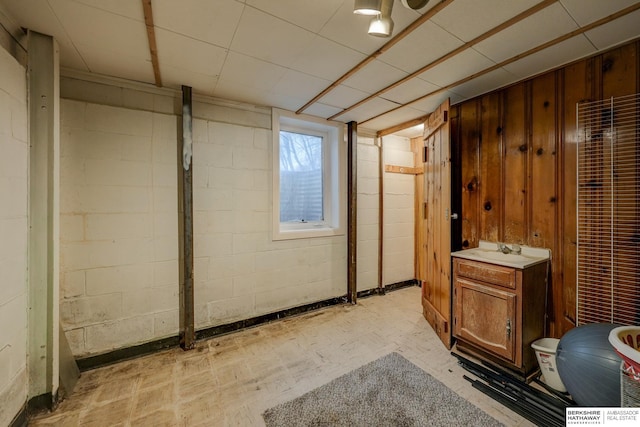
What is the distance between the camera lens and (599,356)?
4.49 feet

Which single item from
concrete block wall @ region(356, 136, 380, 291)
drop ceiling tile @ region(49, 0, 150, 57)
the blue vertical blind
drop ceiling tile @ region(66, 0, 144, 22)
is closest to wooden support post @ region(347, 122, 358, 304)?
concrete block wall @ region(356, 136, 380, 291)

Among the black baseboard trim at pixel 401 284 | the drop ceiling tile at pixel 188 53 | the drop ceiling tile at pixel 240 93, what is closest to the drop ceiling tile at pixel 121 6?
the drop ceiling tile at pixel 188 53

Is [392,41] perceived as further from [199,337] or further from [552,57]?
[199,337]

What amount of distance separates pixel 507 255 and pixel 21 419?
3.45m

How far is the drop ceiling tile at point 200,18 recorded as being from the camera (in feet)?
4.36

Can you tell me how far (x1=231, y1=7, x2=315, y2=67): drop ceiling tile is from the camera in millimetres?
1443

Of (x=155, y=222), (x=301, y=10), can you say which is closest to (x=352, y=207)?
(x=155, y=222)

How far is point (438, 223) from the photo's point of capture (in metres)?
2.56

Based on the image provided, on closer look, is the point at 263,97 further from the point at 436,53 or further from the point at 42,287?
the point at 42,287

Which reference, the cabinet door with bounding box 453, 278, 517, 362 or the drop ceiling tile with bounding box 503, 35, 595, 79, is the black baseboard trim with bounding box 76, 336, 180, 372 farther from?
the drop ceiling tile with bounding box 503, 35, 595, 79

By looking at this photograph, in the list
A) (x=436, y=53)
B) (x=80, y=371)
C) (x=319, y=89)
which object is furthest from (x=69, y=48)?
(x=436, y=53)

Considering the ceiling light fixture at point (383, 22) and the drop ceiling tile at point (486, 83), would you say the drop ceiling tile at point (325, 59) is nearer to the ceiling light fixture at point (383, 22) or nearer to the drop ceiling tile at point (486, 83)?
the ceiling light fixture at point (383, 22)

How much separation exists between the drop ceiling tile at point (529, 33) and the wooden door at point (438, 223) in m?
0.58
